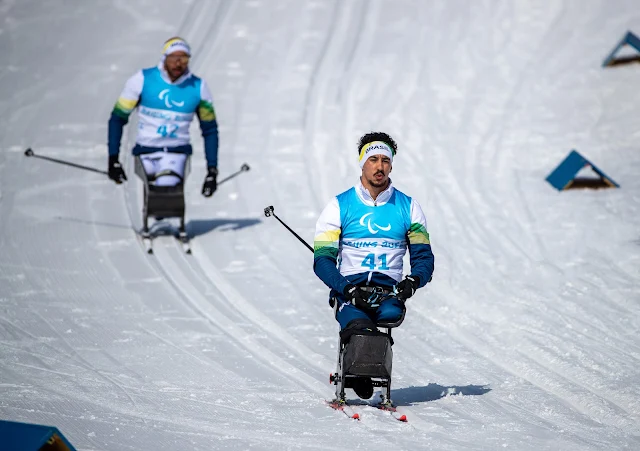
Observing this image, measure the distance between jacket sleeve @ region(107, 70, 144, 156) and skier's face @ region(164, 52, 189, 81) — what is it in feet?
1.00

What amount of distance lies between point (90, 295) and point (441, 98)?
806cm

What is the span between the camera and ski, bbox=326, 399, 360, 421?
7781 millimetres

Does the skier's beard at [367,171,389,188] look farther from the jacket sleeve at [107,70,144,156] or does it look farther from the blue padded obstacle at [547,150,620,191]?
the blue padded obstacle at [547,150,620,191]

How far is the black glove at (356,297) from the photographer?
770cm

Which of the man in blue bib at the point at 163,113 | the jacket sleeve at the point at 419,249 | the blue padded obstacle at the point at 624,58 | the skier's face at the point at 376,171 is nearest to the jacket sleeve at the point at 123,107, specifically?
the man in blue bib at the point at 163,113

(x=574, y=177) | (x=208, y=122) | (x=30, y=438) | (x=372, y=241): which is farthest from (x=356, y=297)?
(x=574, y=177)

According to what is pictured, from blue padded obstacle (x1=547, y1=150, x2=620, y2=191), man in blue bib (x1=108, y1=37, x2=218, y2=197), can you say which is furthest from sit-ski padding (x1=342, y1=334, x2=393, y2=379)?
blue padded obstacle (x1=547, y1=150, x2=620, y2=191)

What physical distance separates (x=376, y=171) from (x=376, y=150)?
0.16 meters

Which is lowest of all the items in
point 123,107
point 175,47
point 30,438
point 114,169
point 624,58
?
point 30,438

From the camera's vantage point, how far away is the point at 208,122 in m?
13.0

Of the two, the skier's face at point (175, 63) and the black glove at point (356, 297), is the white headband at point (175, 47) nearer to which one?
the skier's face at point (175, 63)

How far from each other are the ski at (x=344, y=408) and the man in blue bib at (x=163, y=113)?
206 inches

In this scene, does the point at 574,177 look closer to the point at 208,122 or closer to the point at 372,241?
the point at 208,122

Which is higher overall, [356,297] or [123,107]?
[123,107]
